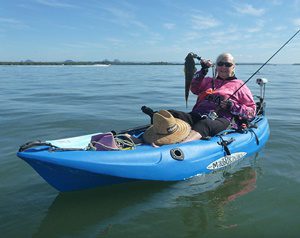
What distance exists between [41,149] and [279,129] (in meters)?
6.80

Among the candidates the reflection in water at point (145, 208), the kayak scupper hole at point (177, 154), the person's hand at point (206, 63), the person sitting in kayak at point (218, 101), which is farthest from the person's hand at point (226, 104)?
the kayak scupper hole at point (177, 154)

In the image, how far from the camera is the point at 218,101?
21.8 feet

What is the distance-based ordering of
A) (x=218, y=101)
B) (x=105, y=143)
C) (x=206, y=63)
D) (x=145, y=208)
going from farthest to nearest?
(x=206, y=63) < (x=218, y=101) < (x=105, y=143) < (x=145, y=208)

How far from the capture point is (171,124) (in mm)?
5598

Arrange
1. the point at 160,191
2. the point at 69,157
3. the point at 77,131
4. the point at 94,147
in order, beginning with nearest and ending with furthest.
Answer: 1. the point at 69,157
2. the point at 94,147
3. the point at 160,191
4. the point at 77,131

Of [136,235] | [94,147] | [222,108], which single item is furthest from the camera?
[222,108]

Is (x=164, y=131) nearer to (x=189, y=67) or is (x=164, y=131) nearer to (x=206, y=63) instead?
(x=189, y=67)

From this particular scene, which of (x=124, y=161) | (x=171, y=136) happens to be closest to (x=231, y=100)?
(x=171, y=136)

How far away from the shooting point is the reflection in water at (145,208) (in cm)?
432

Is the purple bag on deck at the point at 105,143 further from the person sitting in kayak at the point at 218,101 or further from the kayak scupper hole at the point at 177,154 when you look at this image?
the person sitting in kayak at the point at 218,101

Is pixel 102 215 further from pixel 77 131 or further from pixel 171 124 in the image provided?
pixel 77 131

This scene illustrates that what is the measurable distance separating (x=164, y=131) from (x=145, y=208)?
1.29 metres

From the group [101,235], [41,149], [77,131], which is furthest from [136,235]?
[77,131]

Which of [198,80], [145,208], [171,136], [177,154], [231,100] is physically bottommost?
[145,208]
